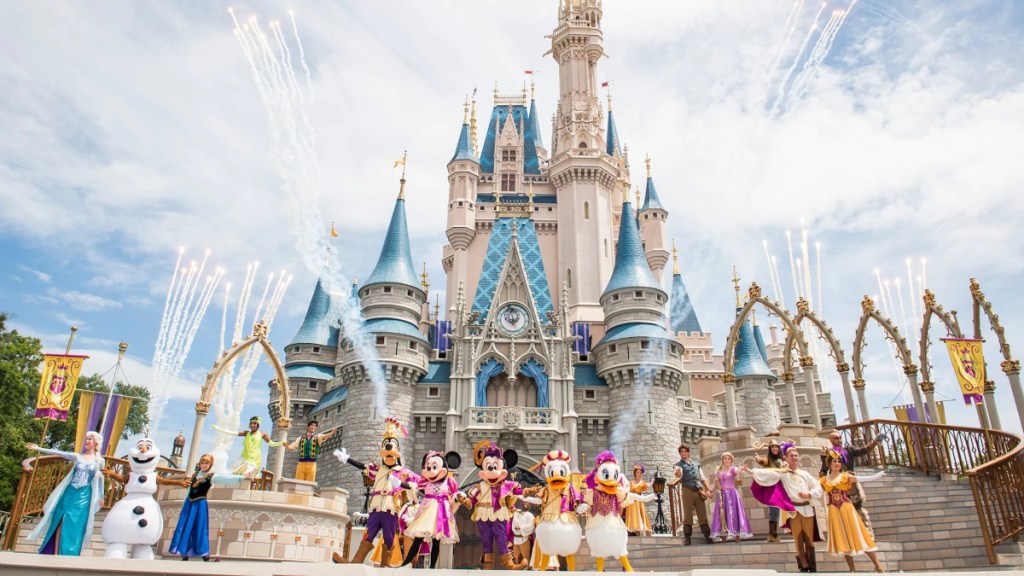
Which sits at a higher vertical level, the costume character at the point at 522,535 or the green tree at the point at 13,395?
the green tree at the point at 13,395

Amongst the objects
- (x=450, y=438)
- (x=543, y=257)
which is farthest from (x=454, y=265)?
(x=450, y=438)

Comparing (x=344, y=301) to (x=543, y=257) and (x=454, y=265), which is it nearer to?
(x=454, y=265)

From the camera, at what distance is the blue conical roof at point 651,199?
47375mm

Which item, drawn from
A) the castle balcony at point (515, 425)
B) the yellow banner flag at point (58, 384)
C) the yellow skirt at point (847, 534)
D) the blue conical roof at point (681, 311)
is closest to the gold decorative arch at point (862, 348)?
the yellow skirt at point (847, 534)

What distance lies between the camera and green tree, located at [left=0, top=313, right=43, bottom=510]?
2709cm

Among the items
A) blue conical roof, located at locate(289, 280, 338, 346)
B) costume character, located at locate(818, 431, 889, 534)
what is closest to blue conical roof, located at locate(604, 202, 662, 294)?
blue conical roof, located at locate(289, 280, 338, 346)

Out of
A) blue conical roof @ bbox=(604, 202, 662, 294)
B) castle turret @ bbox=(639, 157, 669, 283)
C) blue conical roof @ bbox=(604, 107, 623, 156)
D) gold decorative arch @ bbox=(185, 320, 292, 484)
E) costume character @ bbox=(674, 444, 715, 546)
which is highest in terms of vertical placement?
blue conical roof @ bbox=(604, 107, 623, 156)

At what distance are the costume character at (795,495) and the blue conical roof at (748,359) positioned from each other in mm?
26425

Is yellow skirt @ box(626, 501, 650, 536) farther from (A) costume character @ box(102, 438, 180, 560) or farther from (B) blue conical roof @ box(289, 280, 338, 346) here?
(B) blue conical roof @ box(289, 280, 338, 346)

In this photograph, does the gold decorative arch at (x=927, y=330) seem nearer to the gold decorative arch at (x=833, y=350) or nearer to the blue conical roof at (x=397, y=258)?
the gold decorative arch at (x=833, y=350)

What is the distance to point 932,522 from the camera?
37.4 feet

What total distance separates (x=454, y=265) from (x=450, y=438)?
1419 centimetres

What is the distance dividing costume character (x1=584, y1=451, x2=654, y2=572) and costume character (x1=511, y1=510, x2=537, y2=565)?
1223 mm

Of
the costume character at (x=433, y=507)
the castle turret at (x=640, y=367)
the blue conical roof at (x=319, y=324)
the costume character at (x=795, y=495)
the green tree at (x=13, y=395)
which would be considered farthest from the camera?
the blue conical roof at (x=319, y=324)
